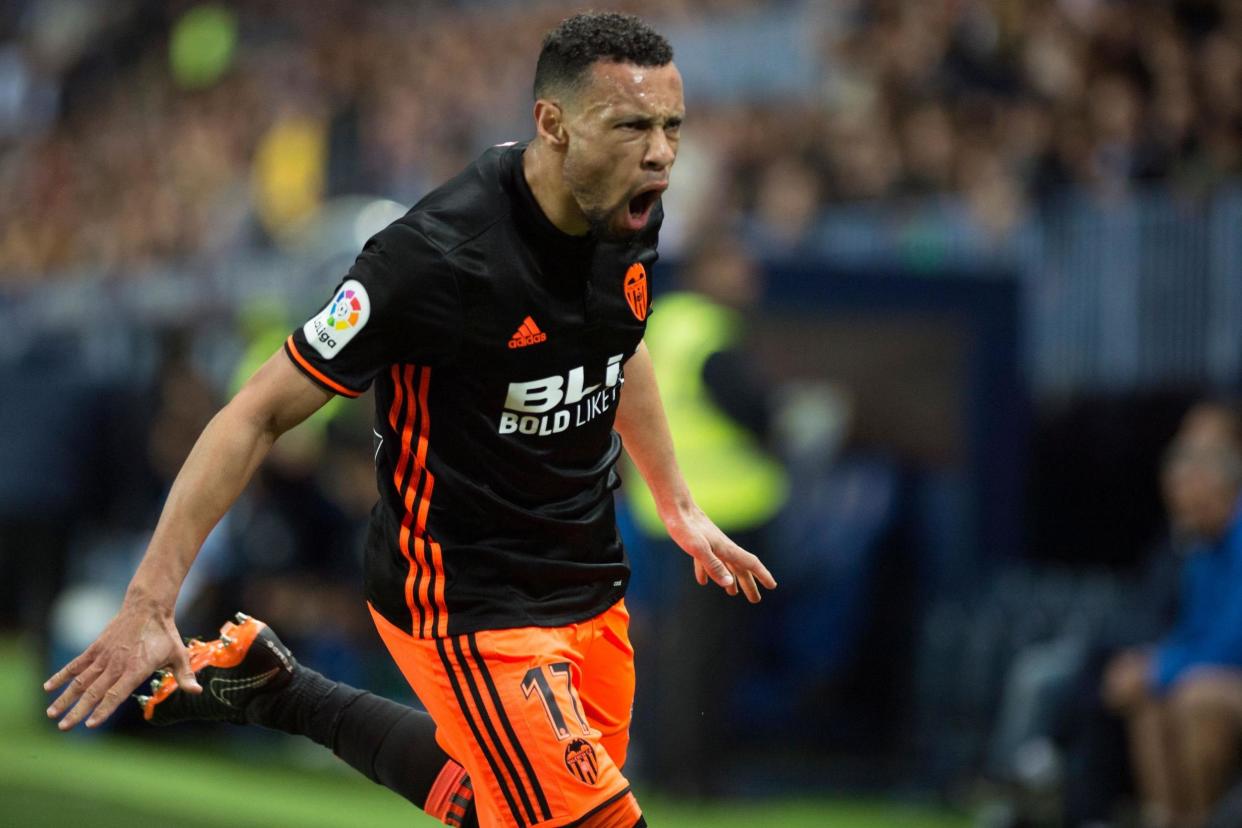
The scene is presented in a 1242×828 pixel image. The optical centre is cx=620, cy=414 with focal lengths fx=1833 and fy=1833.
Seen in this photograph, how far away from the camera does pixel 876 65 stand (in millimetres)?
10773

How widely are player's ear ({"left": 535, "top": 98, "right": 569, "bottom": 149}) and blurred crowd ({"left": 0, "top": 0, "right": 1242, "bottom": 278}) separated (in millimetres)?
4124

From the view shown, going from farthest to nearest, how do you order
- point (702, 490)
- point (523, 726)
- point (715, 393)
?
point (702, 490), point (715, 393), point (523, 726)

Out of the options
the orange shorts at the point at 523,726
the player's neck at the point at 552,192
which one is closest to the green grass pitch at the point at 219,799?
the orange shorts at the point at 523,726

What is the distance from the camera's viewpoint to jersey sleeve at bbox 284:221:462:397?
3518 millimetres

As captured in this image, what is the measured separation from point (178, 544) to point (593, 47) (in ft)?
4.05

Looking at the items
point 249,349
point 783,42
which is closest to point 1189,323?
point 783,42

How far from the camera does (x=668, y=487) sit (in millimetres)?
4359

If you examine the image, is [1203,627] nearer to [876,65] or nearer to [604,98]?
[604,98]

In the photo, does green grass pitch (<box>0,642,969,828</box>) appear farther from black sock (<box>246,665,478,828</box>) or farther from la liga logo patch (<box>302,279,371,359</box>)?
la liga logo patch (<box>302,279,371,359</box>)

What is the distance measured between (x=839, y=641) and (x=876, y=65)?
3.92 m

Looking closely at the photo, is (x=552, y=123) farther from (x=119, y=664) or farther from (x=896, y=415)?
(x=896, y=415)

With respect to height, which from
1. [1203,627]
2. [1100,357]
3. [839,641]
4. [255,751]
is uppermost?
[1100,357]

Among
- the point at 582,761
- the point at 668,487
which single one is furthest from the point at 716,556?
the point at 582,761

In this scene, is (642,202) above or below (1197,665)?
above
